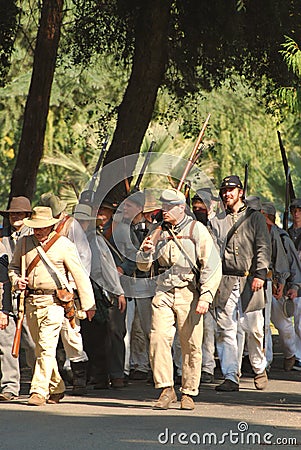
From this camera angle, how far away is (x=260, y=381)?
13.3 meters

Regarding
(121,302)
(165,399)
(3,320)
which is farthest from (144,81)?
(165,399)

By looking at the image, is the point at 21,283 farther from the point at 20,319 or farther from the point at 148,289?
the point at 148,289

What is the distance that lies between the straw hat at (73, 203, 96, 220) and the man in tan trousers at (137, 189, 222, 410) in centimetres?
191

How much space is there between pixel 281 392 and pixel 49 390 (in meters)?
2.66

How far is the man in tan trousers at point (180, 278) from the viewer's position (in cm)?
1146

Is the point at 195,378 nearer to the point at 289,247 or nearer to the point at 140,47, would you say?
the point at 289,247

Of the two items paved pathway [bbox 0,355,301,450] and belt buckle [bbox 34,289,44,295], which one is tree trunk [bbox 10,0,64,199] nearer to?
paved pathway [bbox 0,355,301,450]

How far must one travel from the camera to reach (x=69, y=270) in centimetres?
1148

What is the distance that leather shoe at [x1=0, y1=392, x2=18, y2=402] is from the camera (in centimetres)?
1184

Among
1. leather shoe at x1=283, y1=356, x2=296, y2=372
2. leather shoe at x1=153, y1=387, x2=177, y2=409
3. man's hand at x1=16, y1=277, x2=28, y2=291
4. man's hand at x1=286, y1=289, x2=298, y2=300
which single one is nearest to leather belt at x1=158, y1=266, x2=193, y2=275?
leather shoe at x1=153, y1=387, x2=177, y2=409

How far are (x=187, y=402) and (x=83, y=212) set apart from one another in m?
3.00

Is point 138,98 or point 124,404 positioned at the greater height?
point 138,98

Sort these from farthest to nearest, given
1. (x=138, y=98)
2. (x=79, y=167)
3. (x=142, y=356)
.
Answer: (x=79, y=167) → (x=138, y=98) → (x=142, y=356)

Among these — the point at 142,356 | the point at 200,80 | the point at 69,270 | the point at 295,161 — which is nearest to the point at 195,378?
the point at 69,270
